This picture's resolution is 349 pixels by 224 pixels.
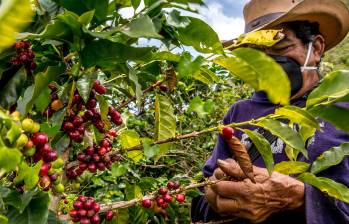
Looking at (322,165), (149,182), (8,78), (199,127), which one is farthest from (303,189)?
(199,127)

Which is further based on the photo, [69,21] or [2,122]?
[69,21]

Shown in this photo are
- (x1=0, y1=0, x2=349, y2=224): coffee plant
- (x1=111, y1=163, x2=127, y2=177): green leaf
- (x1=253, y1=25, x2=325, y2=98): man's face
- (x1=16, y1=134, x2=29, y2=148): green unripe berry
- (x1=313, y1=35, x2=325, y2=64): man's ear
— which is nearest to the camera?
(x1=16, y1=134, x2=29, y2=148): green unripe berry

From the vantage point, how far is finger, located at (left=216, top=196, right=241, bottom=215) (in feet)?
4.15

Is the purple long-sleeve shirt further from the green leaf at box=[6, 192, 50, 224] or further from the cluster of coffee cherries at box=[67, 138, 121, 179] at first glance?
the green leaf at box=[6, 192, 50, 224]

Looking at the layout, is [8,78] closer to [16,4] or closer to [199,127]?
[16,4]

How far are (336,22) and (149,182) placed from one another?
3.41ft

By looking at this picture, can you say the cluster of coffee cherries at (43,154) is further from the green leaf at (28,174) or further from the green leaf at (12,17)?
the green leaf at (12,17)

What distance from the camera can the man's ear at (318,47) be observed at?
181 centimetres

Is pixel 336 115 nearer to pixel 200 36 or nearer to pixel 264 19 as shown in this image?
pixel 200 36

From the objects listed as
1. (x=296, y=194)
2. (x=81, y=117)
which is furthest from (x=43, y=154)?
(x=296, y=194)

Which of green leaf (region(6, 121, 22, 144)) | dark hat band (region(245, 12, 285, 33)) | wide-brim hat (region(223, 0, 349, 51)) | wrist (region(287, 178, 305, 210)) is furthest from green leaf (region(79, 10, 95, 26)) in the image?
dark hat band (region(245, 12, 285, 33))

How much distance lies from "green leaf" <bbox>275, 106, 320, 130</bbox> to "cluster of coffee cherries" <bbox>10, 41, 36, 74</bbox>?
0.47m

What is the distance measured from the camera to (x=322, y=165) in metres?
1.14

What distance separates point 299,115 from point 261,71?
209 mm
